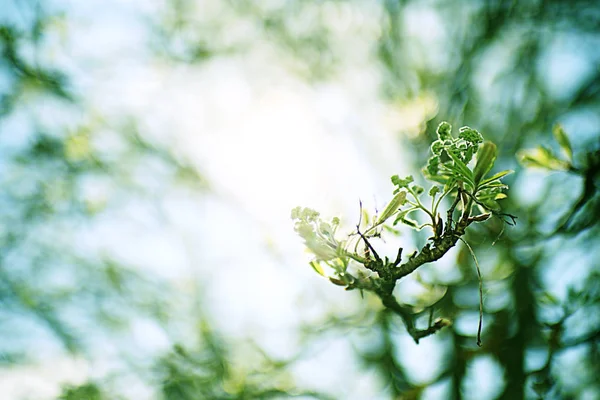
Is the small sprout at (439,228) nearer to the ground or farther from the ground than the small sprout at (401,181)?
nearer to the ground

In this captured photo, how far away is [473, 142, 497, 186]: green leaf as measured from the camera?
1190 millimetres

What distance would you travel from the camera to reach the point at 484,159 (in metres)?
1.19

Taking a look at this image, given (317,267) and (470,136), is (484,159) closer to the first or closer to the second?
(470,136)

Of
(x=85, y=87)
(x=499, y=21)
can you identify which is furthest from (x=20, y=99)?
(x=499, y=21)

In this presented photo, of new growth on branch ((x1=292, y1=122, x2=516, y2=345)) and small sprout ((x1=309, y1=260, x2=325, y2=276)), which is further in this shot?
small sprout ((x1=309, y1=260, x2=325, y2=276))

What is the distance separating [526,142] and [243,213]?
277 cm

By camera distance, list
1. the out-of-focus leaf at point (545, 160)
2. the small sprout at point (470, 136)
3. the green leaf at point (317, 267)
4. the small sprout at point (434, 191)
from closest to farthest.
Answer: the small sprout at point (470, 136) < the small sprout at point (434, 191) < the green leaf at point (317, 267) < the out-of-focus leaf at point (545, 160)

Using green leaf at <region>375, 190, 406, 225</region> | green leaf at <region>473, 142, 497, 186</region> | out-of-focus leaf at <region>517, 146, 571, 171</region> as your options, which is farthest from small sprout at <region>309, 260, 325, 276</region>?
out-of-focus leaf at <region>517, 146, 571, 171</region>

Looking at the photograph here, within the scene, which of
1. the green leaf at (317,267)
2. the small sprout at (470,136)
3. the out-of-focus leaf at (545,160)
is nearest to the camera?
the small sprout at (470,136)

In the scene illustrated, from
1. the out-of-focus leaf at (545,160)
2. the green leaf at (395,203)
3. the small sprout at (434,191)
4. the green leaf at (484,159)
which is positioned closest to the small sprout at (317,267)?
the green leaf at (395,203)

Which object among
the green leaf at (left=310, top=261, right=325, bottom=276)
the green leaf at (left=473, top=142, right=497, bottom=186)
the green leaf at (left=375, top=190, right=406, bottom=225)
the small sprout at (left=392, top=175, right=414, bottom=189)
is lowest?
the green leaf at (left=310, top=261, right=325, bottom=276)

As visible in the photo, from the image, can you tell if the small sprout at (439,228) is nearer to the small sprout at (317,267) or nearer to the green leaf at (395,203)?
the green leaf at (395,203)

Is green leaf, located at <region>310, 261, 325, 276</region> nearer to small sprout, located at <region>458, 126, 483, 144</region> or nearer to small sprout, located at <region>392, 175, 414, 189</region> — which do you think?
small sprout, located at <region>392, 175, 414, 189</region>

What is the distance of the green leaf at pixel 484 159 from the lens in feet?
3.91
